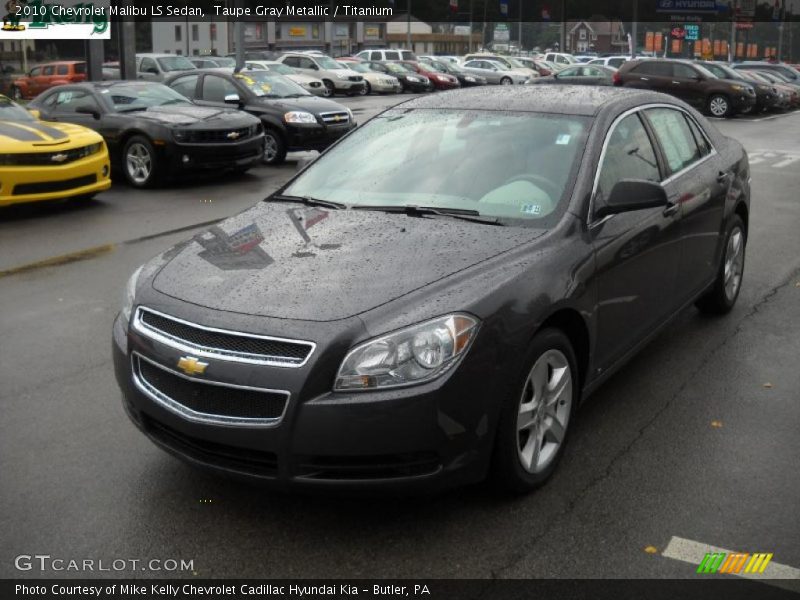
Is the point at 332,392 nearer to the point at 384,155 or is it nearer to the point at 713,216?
the point at 384,155

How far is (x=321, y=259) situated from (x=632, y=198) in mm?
1479

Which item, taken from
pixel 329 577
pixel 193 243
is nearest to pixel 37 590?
pixel 329 577

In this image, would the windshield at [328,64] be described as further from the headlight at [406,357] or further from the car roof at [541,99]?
the headlight at [406,357]

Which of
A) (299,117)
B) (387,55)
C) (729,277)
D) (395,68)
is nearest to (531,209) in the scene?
(729,277)

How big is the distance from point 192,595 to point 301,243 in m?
1.61

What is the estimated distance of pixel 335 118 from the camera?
53.1 ft

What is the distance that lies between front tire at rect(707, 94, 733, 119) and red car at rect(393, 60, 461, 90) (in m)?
16.2

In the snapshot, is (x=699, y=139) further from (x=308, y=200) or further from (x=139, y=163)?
(x=139, y=163)

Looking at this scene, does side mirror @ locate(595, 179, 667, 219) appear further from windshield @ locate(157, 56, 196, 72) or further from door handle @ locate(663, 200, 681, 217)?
windshield @ locate(157, 56, 196, 72)

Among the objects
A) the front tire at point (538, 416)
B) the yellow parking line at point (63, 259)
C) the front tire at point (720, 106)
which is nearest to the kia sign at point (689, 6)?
the front tire at point (720, 106)

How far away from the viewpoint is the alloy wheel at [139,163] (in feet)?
42.8

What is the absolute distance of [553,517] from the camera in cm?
373

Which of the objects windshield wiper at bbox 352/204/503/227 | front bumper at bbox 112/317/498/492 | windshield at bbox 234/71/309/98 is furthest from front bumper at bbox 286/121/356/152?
front bumper at bbox 112/317/498/492

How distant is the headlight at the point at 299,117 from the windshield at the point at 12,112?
177 inches
